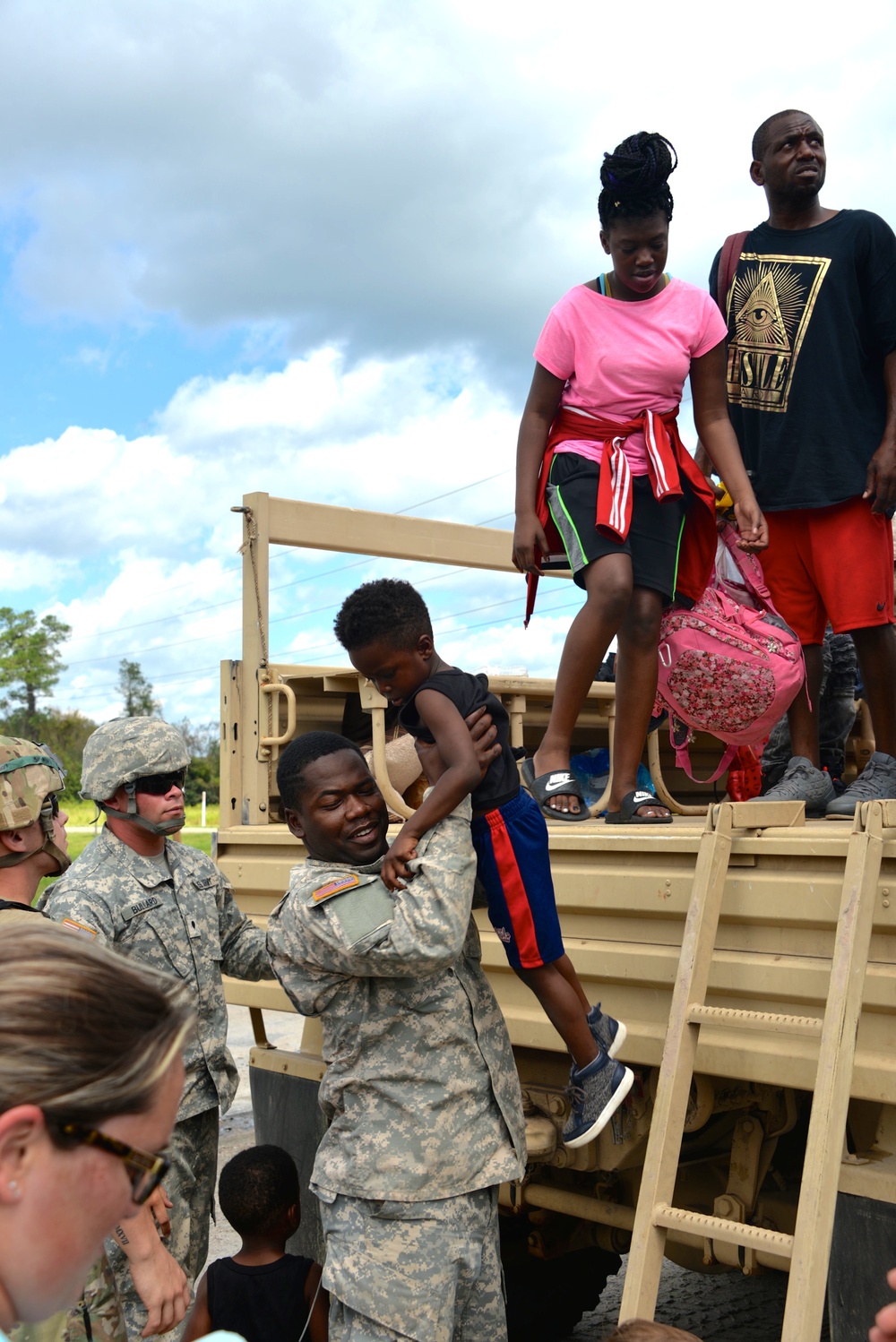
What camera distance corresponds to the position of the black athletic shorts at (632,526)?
10.2ft

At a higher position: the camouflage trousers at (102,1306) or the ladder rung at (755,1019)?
the ladder rung at (755,1019)

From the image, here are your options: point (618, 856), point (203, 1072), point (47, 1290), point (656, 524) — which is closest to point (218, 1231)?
point (203, 1072)

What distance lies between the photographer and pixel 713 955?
2.54 m

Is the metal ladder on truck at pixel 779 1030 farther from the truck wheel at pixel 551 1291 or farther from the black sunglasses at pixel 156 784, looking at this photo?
the truck wheel at pixel 551 1291

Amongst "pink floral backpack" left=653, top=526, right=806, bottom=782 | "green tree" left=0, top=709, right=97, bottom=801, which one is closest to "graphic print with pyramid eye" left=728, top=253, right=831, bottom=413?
"pink floral backpack" left=653, top=526, right=806, bottom=782

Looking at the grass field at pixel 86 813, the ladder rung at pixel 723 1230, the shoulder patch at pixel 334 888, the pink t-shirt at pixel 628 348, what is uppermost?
the pink t-shirt at pixel 628 348

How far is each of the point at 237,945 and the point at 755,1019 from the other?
116 cm

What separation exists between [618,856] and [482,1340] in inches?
38.1

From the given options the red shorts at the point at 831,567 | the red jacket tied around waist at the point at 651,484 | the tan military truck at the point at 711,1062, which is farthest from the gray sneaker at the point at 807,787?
the red jacket tied around waist at the point at 651,484

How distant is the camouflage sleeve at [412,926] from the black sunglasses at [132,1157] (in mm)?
1138

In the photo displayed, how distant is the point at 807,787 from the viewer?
3.12 m

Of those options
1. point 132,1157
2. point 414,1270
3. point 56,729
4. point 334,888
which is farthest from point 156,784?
point 56,729

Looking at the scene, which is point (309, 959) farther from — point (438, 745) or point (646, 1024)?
point (646, 1024)

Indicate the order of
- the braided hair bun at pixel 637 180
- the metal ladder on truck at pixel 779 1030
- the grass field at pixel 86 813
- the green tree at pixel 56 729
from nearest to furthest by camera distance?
1. the metal ladder on truck at pixel 779 1030
2. the braided hair bun at pixel 637 180
3. the grass field at pixel 86 813
4. the green tree at pixel 56 729
